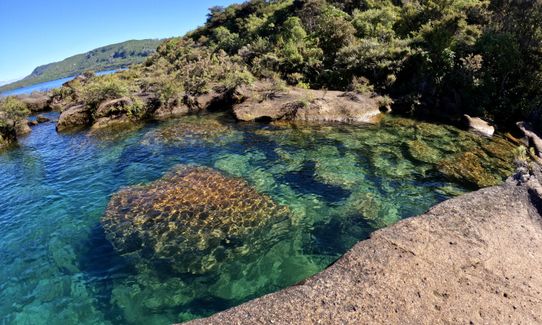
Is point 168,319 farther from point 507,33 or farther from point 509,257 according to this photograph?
point 507,33

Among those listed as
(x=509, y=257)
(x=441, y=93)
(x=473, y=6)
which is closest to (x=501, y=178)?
(x=509, y=257)

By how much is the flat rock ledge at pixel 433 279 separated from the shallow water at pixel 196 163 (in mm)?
2336

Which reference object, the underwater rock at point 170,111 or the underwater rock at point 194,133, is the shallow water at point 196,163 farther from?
the underwater rock at point 170,111

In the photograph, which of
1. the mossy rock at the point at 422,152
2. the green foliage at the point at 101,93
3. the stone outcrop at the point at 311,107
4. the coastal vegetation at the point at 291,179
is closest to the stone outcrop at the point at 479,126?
the coastal vegetation at the point at 291,179

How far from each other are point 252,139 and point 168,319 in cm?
1261

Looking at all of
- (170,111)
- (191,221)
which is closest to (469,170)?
(191,221)

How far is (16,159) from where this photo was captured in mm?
19797

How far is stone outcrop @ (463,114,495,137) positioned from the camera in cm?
1784

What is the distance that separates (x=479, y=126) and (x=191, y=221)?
17.1m

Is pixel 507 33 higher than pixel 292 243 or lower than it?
higher

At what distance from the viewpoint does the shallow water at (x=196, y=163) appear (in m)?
7.88

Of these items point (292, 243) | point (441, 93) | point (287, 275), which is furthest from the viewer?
point (441, 93)

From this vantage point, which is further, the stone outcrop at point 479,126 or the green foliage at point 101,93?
the green foliage at point 101,93

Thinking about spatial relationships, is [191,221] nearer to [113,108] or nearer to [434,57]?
[113,108]
